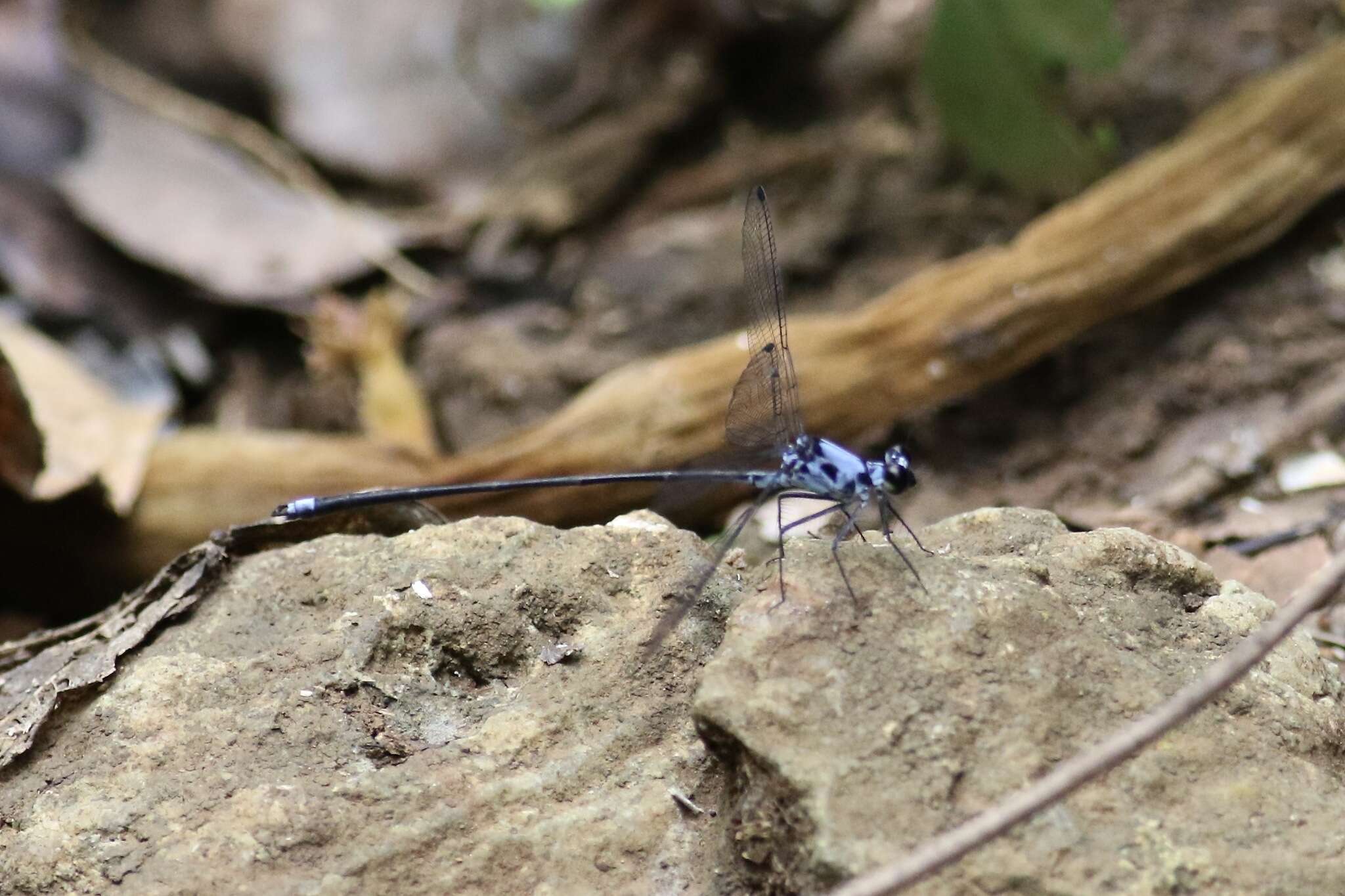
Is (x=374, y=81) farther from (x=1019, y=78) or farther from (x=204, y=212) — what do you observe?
(x=1019, y=78)

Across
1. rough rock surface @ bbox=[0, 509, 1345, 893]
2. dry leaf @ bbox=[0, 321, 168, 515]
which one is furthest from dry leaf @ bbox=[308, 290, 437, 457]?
rough rock surface @ bbox=[0, 509, 1345, 893]

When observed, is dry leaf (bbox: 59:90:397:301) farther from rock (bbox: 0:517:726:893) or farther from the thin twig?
the thin twig

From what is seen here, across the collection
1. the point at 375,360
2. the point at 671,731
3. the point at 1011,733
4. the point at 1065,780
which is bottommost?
the point at 1065,780

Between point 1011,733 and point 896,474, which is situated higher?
point 896,474

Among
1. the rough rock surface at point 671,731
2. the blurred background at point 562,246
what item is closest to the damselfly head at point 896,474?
the rough rock surface at point 671,731

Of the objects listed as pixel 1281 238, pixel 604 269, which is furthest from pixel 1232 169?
pixel 604 269

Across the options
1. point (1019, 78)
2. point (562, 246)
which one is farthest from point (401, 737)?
point (562, 246)
